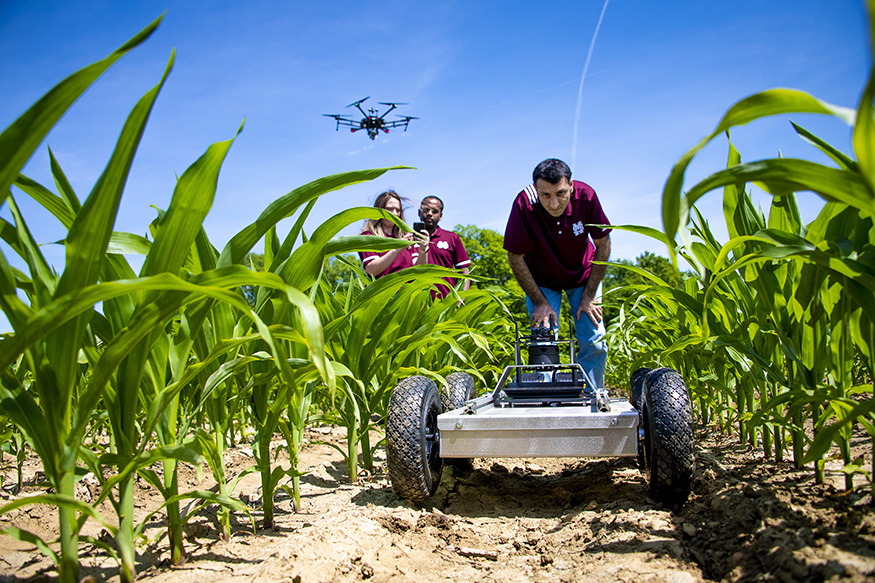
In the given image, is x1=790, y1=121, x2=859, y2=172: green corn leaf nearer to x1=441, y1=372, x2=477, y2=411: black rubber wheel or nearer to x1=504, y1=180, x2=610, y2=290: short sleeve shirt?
x1=441, y1=372, x2=477, y2=411: black rubber wheel

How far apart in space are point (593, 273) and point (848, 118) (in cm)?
280

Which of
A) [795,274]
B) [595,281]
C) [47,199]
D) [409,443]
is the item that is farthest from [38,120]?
[595,281]

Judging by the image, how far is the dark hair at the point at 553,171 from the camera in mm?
3125

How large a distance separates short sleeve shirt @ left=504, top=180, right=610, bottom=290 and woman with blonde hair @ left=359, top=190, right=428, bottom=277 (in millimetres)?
597

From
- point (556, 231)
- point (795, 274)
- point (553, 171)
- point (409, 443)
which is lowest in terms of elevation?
point (409, 443)

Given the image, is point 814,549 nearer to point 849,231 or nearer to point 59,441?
point 849,231

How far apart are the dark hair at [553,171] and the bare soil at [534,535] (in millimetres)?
1585

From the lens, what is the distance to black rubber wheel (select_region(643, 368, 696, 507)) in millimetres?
1807

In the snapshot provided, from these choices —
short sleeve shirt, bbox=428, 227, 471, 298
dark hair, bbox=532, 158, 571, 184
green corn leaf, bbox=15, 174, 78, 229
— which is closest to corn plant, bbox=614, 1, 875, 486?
dark hair, bbox=532, 158, 571, 184

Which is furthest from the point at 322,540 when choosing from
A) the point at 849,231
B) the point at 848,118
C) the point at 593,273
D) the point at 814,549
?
the point at 593,273

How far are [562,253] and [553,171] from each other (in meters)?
0.57

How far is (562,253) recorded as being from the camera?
3.50 meters

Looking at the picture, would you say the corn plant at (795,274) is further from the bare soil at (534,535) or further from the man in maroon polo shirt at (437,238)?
the man in maroon polo shirt at (437,238)

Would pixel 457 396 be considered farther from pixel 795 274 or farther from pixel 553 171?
pixel 795 274
